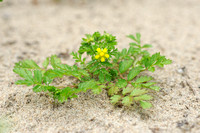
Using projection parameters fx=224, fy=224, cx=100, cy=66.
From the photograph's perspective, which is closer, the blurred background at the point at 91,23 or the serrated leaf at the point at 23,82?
the serrated leaf at the point at 23,82

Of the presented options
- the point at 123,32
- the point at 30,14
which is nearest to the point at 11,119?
the point at 123,32

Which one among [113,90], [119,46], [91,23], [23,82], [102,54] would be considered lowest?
[113,90]

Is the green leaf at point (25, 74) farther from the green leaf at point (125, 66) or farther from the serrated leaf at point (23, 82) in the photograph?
the green leaf at point (125, 66)

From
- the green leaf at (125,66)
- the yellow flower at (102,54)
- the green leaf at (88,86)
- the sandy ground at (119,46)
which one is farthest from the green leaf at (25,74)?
the green leaf at (125,66)

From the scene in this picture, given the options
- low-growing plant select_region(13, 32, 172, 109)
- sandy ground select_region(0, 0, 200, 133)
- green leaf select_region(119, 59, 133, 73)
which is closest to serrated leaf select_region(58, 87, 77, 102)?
low-growing plant select_region(13, 32, 172, 109)

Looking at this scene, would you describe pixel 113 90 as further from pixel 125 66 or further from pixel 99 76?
pixel 125 66

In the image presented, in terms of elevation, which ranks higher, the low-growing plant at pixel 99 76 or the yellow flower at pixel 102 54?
the yellow flower at pixel 102 54

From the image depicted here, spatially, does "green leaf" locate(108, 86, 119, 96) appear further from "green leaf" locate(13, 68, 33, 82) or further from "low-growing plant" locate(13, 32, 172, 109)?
"green leaf" locate(13, 68, 33, 82)

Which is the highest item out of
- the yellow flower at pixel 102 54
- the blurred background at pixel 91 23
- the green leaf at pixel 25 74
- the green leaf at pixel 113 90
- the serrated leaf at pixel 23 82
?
the blurred background at pixel 91 23

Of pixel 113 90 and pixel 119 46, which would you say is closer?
pixel 113 90

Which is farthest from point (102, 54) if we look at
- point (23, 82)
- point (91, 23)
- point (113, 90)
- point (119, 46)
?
point (91, 23)
